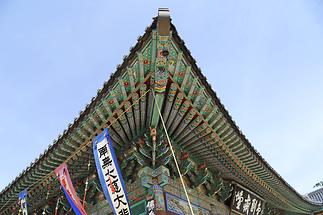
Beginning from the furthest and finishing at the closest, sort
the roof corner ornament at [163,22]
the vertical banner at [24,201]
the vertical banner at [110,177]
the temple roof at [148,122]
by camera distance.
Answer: the vertical banner at [24,201], the temple roof at [148,122], the vertical banner at [110,177], the roof corner ornament at [163,22]

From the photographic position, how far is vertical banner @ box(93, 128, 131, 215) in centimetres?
566

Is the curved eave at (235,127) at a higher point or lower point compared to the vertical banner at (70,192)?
higher

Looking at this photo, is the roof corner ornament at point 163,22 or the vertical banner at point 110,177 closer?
the roof corner ornament at point 163,22

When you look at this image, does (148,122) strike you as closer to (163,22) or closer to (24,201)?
(163,22)

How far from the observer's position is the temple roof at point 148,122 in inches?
231

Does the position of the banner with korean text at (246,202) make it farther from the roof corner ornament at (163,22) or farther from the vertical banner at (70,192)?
the roof corner ornament at (163,22)

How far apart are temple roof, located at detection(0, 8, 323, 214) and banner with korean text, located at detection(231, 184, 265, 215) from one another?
61 cm

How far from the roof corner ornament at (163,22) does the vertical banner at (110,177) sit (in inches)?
92.6

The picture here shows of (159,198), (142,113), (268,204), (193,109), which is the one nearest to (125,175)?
(159,198)

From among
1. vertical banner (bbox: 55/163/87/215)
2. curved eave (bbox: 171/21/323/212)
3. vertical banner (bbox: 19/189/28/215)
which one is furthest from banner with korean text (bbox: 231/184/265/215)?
vertical banner (bbox: 19/189/28/215)

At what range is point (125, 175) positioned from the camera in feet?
24.3

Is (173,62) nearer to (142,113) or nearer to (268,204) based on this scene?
(142,113)

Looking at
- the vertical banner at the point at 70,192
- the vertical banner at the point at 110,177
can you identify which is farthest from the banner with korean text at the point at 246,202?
the vertical banner at the point at 70,192

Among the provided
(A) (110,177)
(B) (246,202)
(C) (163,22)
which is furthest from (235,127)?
(B) (246,202)
